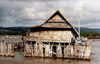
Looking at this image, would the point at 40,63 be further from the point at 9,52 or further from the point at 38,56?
the point at 9,52

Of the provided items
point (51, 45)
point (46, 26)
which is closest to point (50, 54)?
point (51, 45)

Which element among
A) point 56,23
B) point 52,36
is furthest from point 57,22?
point 52,36

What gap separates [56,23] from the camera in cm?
4234

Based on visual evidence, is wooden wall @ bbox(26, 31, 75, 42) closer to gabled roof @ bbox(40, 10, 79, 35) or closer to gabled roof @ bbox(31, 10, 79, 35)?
gabled roof @ bbox(31, 10, 79, 35)

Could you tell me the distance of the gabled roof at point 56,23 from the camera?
138 ft

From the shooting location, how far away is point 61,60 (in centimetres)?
4016

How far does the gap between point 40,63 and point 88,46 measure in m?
7.96

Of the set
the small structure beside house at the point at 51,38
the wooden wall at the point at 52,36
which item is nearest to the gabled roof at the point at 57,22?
the small structure beside house at the point at 51,38

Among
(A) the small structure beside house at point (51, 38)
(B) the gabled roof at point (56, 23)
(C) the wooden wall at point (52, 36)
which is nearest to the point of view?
(A) the small structure beside house at point (51, 38)

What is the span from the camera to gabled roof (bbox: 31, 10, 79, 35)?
42.0 metres

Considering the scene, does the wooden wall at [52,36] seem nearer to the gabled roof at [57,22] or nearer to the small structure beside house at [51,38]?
the small structure beside house at [51,38]

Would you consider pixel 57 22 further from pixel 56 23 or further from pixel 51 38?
pixel 51 38

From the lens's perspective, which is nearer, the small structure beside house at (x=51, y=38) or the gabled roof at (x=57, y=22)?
the small structure beside house at (x=51, y=38)

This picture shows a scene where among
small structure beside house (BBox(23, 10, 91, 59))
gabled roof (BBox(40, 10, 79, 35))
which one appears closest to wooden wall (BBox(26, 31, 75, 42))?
small structure beside house (BBox(23, 10, 91, 59))
